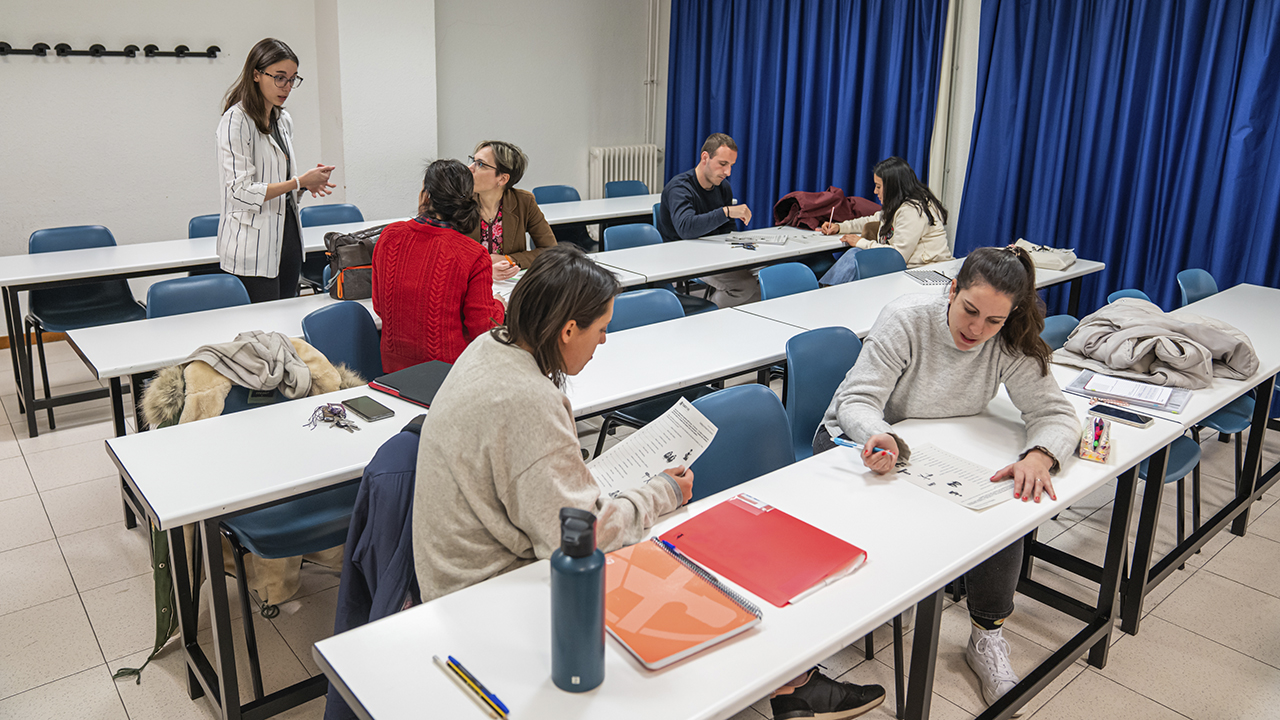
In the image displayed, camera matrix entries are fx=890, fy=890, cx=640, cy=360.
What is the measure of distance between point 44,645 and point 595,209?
404 cm

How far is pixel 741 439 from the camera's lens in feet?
7.30

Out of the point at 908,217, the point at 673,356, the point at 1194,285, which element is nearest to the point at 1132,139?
the point at 1194,285

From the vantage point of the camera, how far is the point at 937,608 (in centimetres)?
182

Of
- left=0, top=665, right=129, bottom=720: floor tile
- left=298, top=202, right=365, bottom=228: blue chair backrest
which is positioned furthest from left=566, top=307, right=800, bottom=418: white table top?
left=298, top=202, right=365, bottom=228: blue chair backrest

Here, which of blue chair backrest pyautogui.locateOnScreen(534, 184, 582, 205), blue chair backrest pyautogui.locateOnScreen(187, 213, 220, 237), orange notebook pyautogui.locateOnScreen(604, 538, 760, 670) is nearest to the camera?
orange notebook pyautogui.locateOnScreen(604, 538, 760, 670)

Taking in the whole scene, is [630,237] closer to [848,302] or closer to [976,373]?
[848,302]

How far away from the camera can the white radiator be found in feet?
24.7

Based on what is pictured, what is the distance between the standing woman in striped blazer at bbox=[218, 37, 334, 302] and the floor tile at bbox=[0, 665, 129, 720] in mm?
1842

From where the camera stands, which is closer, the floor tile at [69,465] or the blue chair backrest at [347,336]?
the blue chair backrest at [347,336]

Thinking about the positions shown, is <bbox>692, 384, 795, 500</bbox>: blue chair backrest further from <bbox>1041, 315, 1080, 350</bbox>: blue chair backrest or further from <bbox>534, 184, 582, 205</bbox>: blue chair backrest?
<bbox>534, 184, 582, 205</bbox>: blue chair backrest

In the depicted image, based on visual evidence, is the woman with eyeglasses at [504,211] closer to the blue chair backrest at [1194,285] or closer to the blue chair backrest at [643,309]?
the blue chair backrest at [643,309]

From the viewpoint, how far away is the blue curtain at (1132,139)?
448 cm

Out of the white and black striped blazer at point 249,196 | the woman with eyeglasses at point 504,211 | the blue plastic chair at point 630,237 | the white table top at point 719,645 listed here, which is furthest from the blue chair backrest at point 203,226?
the white table top at point 719,645

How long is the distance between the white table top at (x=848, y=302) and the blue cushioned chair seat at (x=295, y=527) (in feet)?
5.95
